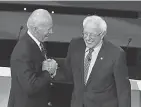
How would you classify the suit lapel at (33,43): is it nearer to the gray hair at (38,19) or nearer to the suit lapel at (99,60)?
the gray hair at (38,19)

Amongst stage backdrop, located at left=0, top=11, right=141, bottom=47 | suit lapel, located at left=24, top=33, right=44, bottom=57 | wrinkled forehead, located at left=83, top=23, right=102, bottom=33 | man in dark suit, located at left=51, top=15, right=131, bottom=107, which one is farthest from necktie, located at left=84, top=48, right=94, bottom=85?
stage backdrop, located at left=0, top=11, right=141, bottom=47

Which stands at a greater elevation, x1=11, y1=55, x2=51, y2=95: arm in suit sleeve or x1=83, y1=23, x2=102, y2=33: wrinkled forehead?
x1=83, y1=23, x2=102, y2=33: wrinkled forehead

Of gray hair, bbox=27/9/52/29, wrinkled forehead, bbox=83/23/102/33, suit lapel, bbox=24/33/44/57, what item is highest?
gray hair, bbox=27/9/52/29

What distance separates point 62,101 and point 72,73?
0.64 m

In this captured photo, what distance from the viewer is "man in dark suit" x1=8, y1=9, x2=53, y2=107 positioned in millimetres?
2404

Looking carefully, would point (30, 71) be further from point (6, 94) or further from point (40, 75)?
point (6, 94)

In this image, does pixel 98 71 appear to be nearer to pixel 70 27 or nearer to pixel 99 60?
pixel 99 60

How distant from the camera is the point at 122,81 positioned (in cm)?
244

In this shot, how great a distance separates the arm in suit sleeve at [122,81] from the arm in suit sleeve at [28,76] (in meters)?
0.41

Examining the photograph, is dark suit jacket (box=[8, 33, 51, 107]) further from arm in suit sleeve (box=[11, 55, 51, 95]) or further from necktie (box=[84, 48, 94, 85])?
necktie (box=[84, 48, 94, 85])

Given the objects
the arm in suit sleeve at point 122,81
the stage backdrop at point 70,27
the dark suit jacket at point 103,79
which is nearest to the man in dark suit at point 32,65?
the dark suit jacket at point 103,79

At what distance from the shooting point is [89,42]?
240 centimetres

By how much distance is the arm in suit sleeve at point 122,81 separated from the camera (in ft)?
7.94

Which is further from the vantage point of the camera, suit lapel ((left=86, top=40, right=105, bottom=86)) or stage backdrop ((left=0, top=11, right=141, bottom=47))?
stage backdrop ((left=0, top=11, right=141, bottom=47))
